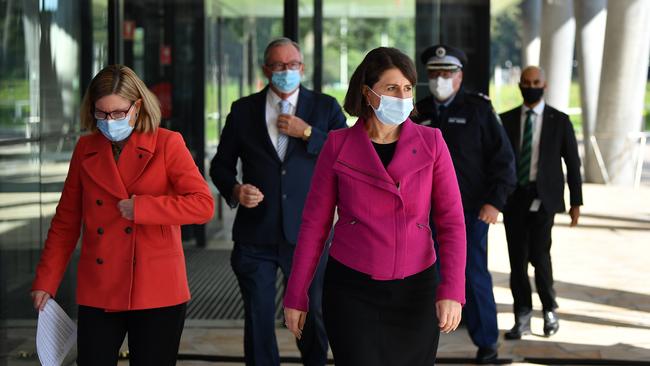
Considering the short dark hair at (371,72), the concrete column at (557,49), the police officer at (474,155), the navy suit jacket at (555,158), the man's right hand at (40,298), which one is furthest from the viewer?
the concrete column at (557,49)

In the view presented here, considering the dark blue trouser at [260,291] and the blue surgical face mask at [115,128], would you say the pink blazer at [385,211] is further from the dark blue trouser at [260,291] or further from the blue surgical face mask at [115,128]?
the dark blue trouser at [260,291]

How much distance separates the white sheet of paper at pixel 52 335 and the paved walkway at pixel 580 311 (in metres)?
1.38

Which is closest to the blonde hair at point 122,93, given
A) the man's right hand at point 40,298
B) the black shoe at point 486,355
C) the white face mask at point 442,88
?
the man's right hand at point 40,298

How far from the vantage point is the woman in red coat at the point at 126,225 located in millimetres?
4117

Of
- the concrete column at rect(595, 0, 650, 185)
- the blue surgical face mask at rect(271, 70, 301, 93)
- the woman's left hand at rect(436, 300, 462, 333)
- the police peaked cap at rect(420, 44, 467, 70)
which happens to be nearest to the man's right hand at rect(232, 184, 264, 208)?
the blue surgical face mask at rect(271, 70, 301, 93)

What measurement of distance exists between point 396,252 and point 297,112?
6.49 feet

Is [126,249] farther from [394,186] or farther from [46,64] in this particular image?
[46,64]

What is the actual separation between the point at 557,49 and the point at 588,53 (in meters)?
2.23

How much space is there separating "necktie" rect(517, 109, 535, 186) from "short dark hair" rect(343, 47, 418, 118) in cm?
362

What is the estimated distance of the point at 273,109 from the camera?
572cm

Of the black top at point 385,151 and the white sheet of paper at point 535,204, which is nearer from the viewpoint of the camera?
the black top at point 385,151

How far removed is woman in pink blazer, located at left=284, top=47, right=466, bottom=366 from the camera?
3852 millimetres

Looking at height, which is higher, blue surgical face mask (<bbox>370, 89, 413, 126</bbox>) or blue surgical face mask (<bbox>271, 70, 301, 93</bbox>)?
blue surgical face mask (<bbox>271, 70, 301, 93</bbox>)

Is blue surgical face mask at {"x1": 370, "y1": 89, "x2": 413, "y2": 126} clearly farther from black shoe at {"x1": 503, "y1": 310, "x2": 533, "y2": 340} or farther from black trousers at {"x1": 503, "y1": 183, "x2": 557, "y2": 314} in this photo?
black shoe at {"x1": 503, "y1": 310, "x2": 533, "y2": 340}
